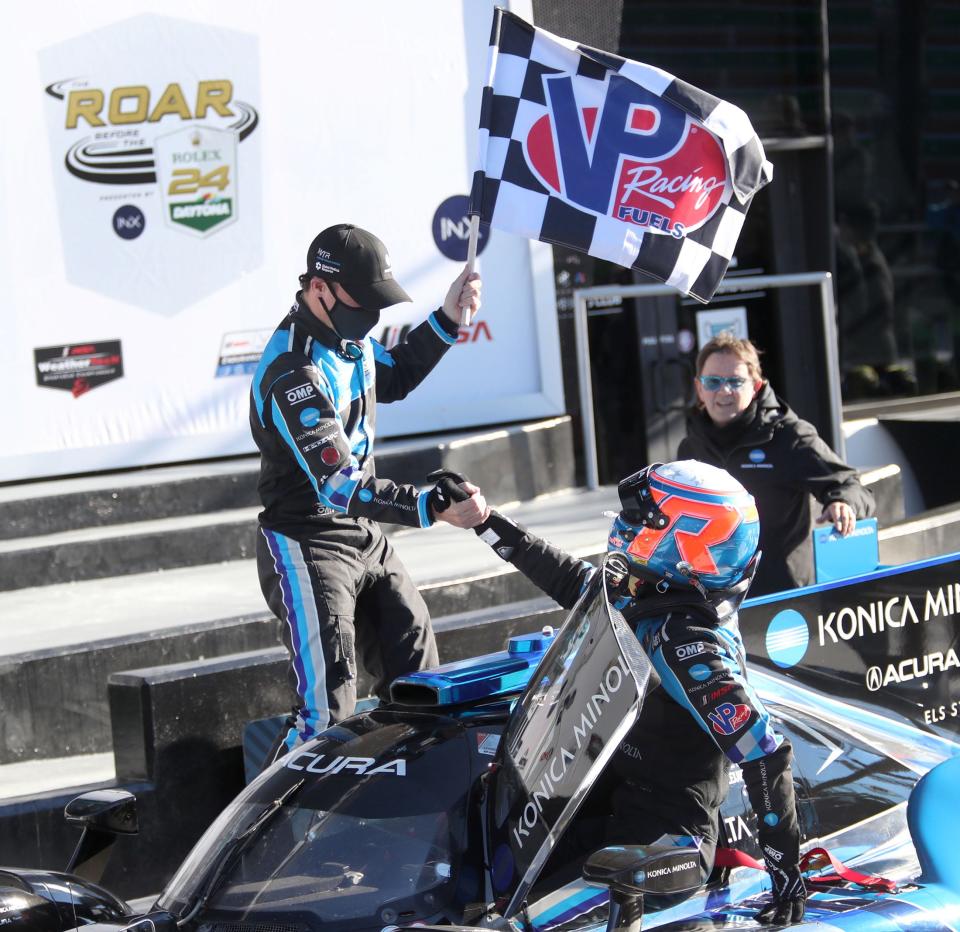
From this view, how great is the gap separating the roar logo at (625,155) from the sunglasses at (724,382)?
28.1 inches

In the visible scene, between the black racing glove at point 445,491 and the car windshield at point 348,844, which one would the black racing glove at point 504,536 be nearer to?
the black racing glove at point 445,491

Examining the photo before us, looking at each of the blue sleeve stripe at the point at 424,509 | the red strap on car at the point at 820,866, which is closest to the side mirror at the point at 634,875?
the red strap on car at the point at 820,866

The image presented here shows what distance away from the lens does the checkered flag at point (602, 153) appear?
180 inches

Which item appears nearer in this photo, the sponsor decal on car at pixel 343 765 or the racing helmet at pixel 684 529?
the sponsor decal on car at pixel 343 765

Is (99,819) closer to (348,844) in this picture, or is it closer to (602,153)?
(348,844)

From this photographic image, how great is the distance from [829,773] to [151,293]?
533 centimetres

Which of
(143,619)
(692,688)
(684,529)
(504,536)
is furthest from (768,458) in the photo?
(143,619)

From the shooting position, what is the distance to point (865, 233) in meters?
11.7

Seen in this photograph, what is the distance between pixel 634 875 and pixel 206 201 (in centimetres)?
626

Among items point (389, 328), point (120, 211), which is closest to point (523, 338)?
point (389, 328)

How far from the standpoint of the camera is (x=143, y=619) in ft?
19.7

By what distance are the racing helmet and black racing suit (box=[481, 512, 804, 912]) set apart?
0.05 m

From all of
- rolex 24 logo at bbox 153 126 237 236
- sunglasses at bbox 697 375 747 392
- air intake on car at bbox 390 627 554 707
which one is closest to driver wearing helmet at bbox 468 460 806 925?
air intake on car at bbox 390 627 554 707

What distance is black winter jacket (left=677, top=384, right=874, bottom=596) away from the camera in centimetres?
518
